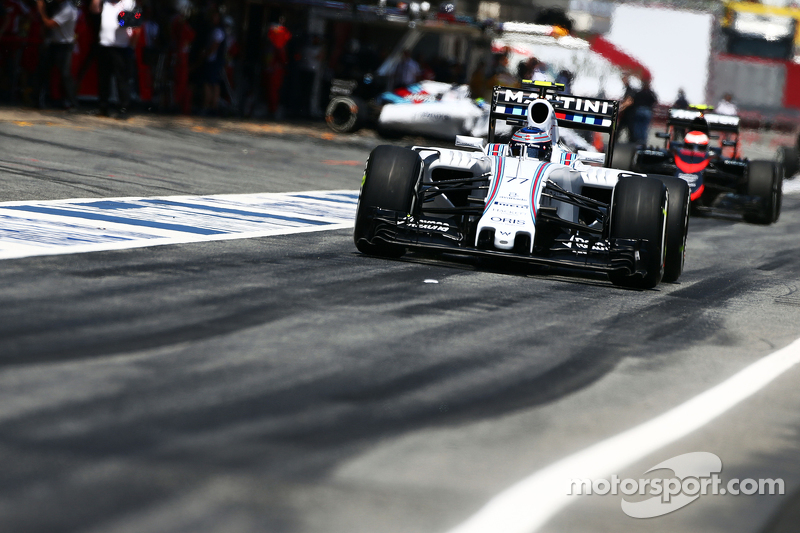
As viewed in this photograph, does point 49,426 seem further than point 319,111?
No

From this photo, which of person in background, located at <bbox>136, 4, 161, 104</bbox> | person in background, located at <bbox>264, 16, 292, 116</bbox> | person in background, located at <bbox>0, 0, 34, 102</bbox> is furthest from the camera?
person in background, located at <bbox>264, 16, 292, 116</bbox>

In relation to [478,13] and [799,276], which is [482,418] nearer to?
[799,276]

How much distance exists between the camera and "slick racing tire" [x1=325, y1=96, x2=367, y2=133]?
22.9 meters

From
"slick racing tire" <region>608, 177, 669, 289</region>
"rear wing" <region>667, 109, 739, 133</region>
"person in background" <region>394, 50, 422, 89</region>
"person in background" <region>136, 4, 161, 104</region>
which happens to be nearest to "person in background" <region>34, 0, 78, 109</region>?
"person in background" <region>136, 4, 161, 104</region>

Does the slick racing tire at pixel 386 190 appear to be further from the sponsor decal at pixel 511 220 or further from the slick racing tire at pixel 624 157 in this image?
the slick racing tire at pixel 624 157

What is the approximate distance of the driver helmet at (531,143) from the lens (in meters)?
8.87

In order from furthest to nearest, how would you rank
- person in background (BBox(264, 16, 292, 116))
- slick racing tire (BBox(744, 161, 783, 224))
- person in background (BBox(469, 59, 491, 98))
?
person in background (BBox(469, 59, 491, 98)), person in background (BBox(264, 16, 292, 116)), slick racing tire (BBox(744, 161, 783, 224))

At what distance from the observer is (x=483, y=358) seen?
536 cm

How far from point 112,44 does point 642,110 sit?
12334 mm

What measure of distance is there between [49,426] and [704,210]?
12498 mm

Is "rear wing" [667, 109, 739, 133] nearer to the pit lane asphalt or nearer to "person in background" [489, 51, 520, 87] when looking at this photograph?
the pit lane asphalt

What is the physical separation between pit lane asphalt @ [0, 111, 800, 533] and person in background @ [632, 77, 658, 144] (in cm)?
1699

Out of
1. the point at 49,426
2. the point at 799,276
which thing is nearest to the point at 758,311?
the point at 799,276

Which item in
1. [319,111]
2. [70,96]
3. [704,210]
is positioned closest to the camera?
[704,210]
